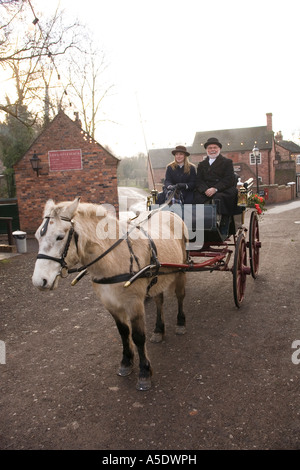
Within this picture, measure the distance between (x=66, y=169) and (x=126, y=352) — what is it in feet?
35.2

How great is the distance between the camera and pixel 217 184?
5379mm

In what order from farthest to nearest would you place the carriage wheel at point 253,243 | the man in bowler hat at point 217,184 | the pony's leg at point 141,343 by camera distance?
the carriage wheel at point 253,243
the man in bowler hat at point 217,184
the pony's leg at point 141,343

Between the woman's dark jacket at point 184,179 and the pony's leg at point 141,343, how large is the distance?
2.61 m

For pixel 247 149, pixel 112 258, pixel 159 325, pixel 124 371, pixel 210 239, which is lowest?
pixel 124 371

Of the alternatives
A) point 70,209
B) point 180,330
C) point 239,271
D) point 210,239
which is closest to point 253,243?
point 239,271

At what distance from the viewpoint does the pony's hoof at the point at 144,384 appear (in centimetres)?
335

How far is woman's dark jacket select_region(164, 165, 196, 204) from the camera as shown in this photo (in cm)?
547

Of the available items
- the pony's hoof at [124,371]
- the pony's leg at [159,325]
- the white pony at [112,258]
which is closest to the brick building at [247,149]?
the pony's leg at [159,325]

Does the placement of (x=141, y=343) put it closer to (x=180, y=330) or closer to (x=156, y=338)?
(x=156, y=338)

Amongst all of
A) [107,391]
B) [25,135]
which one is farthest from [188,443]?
[25,135]

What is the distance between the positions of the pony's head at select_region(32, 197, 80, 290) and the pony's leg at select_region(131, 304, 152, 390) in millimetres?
871

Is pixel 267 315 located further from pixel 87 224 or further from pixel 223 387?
pixel 87 224

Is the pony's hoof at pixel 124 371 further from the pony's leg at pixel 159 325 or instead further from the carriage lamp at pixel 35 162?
Answer: the carriage lamp at pixel 35 162
